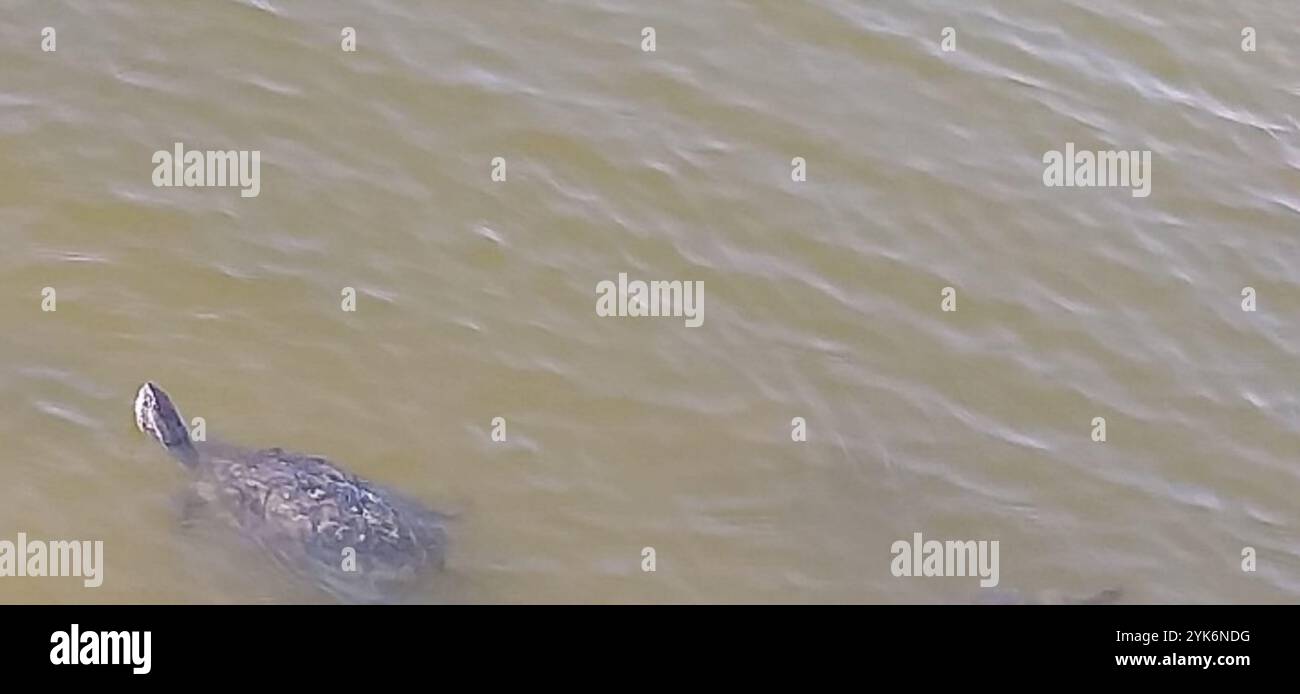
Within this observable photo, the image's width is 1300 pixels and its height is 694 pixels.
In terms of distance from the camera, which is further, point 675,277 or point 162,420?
point 675,277

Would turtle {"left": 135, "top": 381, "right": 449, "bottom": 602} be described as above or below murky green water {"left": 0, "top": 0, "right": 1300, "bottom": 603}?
below

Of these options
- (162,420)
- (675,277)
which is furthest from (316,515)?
(675,277)

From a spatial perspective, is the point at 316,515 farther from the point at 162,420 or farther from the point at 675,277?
the point at 675,277

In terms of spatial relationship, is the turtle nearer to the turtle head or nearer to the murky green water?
the turtle head

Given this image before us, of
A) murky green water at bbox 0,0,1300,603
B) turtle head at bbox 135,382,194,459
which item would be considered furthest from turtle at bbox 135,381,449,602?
murky green water at bbox 0,0,1300,603

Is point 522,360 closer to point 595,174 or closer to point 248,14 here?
Answer: point 595,174

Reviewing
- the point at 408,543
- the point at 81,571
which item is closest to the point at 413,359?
the point at 408,543
